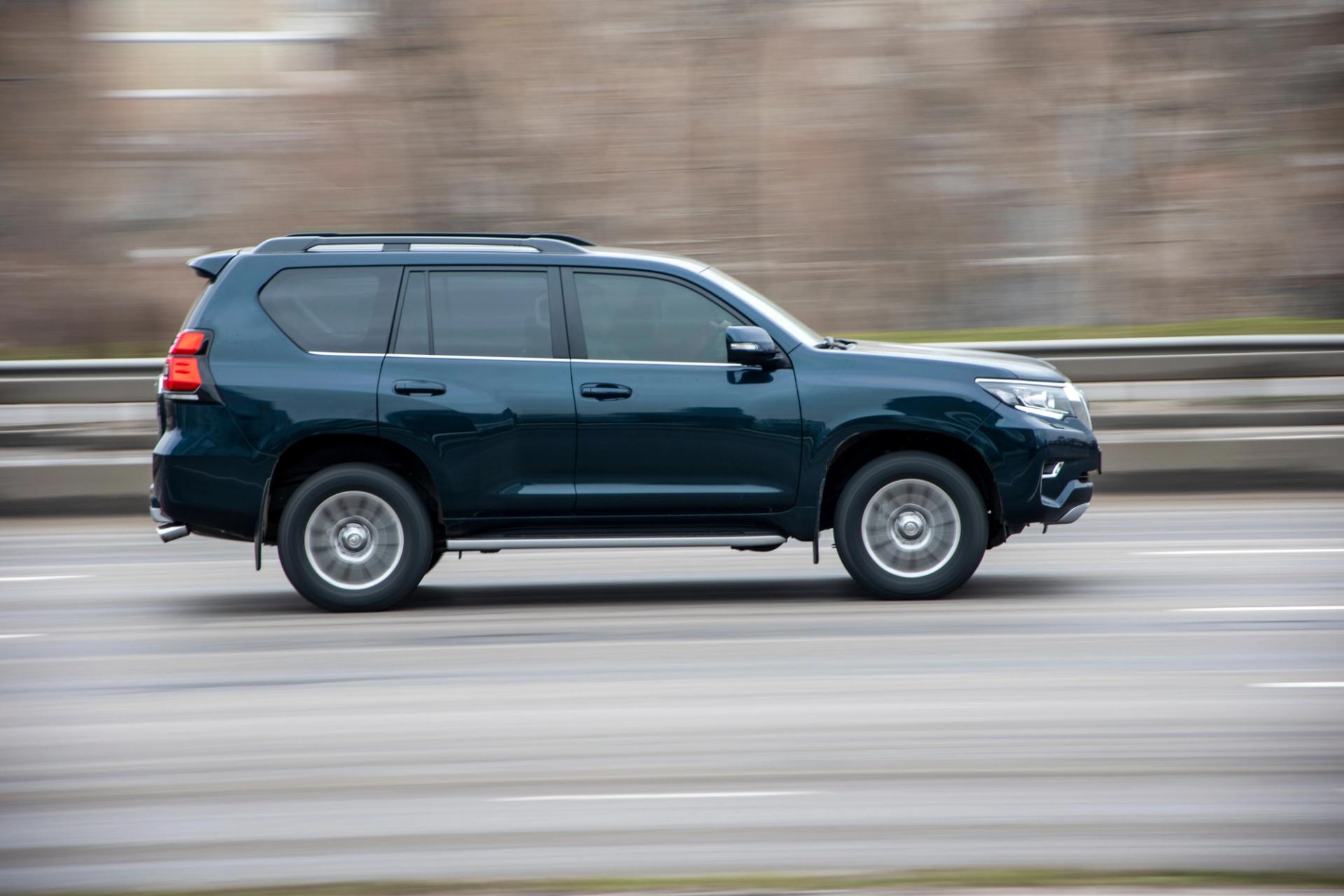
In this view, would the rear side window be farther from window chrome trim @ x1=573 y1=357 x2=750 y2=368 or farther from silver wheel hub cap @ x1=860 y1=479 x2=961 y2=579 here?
silver wheel hub cap @ x1=860 y1=479 x2=961 y2=579

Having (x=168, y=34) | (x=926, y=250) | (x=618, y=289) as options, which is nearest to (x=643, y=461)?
(x=618, y=289)

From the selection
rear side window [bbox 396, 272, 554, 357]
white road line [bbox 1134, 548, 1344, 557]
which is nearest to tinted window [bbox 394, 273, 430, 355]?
rear side window [bbox 396, 272, 554, 357]

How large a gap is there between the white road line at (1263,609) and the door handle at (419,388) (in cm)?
367

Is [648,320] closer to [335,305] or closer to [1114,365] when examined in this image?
[335,305]

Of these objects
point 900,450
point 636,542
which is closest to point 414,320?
point 636,542

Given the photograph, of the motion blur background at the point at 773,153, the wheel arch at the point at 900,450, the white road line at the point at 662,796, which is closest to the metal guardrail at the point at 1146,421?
the wheel arch at the point at 900,450

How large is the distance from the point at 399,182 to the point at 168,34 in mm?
5177

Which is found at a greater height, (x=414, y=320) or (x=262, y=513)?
(x=414, y=320)

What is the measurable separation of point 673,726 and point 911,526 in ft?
8.84

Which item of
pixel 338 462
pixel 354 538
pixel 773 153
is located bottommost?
pixel 354 538

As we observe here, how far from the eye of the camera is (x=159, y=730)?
18.2 ft

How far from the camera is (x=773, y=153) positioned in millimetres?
24656

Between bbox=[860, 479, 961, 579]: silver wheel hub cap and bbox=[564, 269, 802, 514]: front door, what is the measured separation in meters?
0.46

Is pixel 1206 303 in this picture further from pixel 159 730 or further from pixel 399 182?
pixel 159 730
